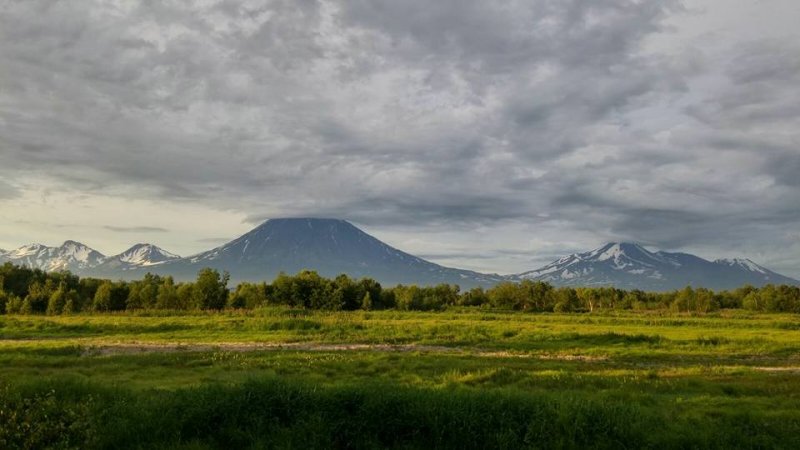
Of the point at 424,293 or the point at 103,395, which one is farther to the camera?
the point at 424,293

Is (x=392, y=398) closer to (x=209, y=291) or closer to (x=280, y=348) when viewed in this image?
(x=280, y=348)

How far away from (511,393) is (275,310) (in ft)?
193

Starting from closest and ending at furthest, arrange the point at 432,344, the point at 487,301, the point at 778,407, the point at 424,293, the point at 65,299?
the point at 778,407
the point at 432,344
the point at 65,299
the point at 424,293
the point at 487,301

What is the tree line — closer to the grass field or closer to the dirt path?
the dirt path

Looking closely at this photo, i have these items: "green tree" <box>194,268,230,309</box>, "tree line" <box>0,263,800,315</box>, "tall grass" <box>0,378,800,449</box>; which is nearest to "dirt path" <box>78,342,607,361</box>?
"tall grass" <box>0,378,800,449</box>

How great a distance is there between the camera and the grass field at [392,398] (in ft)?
39.0

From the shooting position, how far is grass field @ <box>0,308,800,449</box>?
1190 cm

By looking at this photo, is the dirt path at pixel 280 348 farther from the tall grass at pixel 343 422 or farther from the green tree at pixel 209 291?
the green tree at pixel 209 291

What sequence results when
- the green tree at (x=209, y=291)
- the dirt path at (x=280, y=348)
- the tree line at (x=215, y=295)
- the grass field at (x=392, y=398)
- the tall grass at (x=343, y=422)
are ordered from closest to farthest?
the tall grass at (x=343, y=422)
the grass field at (x=392, y=398)
the dirt path at (x=280, y=348)
the tree line at (x=215, y=295)
the green tree at (x=209, y=291)

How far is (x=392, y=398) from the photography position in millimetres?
13078

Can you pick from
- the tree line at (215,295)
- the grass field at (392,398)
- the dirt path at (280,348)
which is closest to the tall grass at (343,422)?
the grass field at (392,398)

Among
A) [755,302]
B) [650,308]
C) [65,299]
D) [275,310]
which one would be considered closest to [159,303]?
[65,299]

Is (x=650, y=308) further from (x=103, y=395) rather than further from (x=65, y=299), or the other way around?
(x=103, y=395)

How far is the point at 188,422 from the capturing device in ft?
40.7
